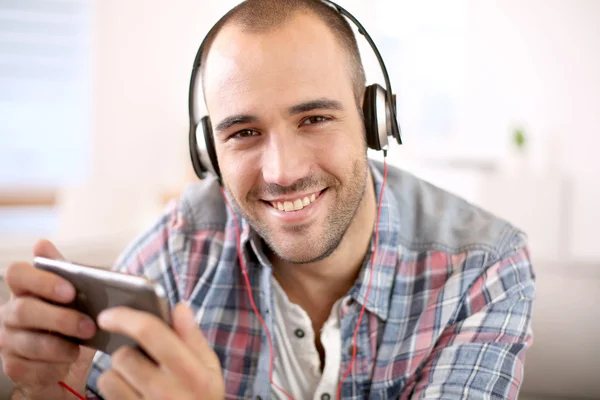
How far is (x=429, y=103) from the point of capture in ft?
16.5

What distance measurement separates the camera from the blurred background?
4.20 m

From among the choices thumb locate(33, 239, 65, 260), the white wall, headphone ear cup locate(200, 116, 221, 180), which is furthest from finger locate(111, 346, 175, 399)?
the white wall

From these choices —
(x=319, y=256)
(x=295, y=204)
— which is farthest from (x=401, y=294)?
(x=295, y=204)

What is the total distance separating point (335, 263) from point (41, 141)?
12.8ft

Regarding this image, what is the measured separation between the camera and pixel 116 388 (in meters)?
0.73

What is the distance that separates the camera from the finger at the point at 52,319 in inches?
33.8

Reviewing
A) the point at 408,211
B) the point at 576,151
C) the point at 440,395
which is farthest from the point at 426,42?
the point at 440,395

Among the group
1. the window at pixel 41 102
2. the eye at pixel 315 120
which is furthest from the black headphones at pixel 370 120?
the window at pixel 41 102

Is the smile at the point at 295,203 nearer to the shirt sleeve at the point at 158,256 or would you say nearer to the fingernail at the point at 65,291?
the shirt sleeve at the point at 158,256

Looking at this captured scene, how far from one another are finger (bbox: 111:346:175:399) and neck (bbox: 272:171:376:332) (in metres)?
0.66

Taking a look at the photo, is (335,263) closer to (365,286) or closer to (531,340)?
(365,286)

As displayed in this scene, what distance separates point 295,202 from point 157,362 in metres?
0.56

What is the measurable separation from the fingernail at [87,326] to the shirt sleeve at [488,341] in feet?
2.02

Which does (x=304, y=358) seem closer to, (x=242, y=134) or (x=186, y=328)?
(x=242, y=134)
